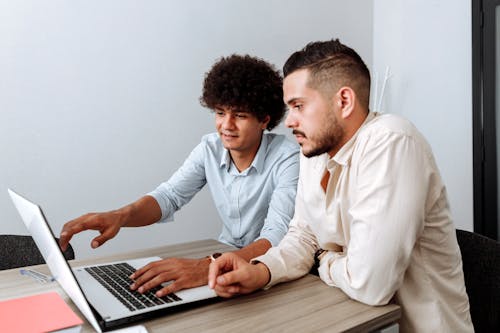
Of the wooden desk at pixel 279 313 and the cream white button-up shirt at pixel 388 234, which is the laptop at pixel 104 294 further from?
the cream white button-up shirt at pixel 388 234

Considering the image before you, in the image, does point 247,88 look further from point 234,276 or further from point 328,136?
point 234,276

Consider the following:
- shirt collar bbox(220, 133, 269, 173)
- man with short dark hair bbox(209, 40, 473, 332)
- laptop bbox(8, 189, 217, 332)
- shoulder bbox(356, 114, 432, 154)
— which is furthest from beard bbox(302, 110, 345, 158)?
shirt collar bbox(220, 133, 269, 173)

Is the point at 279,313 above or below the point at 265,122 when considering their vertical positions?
below

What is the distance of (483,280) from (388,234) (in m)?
0.44

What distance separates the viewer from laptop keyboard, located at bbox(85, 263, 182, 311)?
919mm

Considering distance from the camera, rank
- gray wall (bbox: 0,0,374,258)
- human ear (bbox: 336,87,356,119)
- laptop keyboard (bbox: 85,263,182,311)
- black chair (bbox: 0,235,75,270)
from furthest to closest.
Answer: gray wall (bbox: 0,0,374,258), black chair (bbox: 0,235,75,270), human ear (bbox: 336,87,356,119), laptop keyboard (bbox: 85,263,182,311)

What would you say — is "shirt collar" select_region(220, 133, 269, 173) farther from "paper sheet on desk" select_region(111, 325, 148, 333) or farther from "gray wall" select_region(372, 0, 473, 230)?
"gray wall" select_region(372, 0, 473, 230)

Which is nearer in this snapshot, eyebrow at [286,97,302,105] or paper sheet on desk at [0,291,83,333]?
paper sheet on desk at [0,291,83,333]

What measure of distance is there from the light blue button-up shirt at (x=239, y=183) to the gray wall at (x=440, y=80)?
149 cm

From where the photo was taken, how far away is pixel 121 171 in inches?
92.0

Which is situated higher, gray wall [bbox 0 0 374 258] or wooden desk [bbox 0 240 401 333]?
gray wall [bbox 0 0 374 258]

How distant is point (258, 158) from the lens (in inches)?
68.0

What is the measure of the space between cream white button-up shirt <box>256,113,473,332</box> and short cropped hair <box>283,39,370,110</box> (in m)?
0.09

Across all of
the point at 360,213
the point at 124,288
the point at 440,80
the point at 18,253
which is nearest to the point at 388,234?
the point at 360,213
